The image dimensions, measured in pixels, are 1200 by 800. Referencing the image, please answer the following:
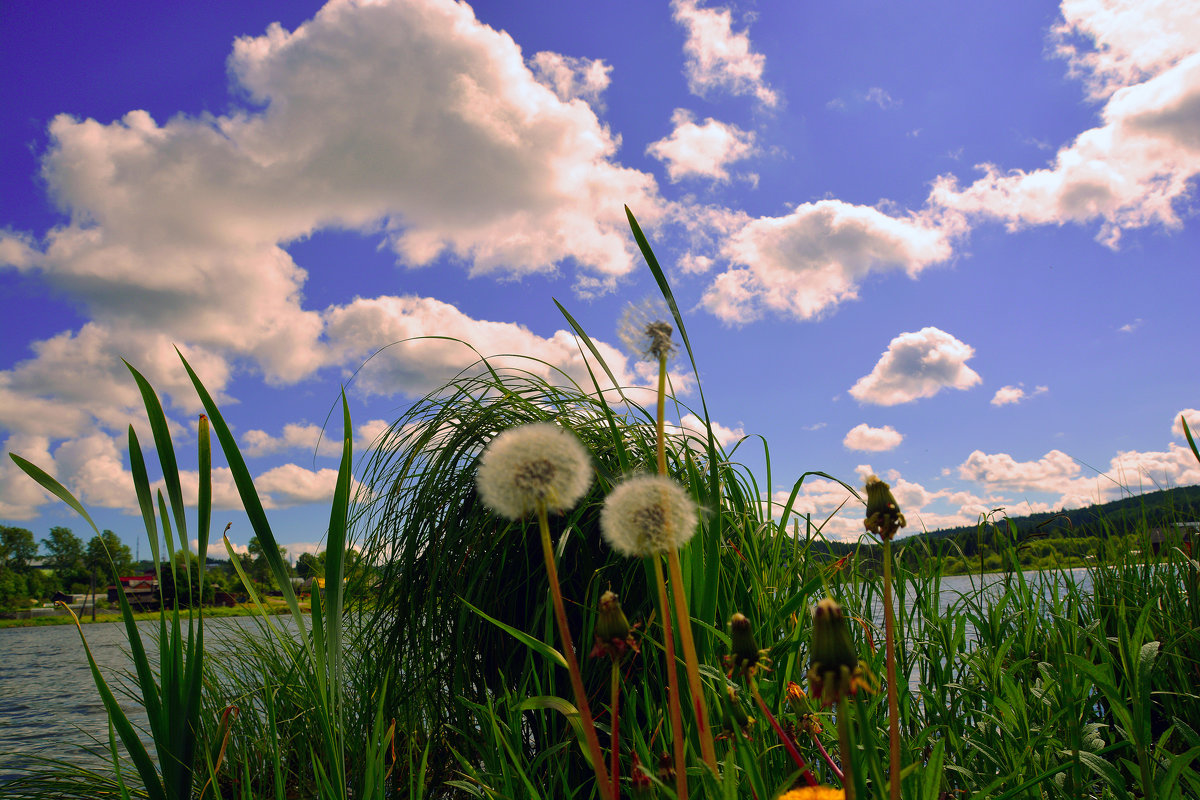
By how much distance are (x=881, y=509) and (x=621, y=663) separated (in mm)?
574

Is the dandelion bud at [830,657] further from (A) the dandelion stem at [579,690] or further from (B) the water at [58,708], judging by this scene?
(B) the water at [58,708]

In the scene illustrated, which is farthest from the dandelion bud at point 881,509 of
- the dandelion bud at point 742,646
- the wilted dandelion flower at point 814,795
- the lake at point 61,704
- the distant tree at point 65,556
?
the distant tree at point 65,556

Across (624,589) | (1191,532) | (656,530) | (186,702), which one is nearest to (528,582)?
(624,589)

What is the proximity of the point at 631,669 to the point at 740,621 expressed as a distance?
132 centimetres

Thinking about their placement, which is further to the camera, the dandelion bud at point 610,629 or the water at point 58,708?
the water at point 58,708

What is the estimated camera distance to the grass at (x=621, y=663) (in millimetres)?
1285

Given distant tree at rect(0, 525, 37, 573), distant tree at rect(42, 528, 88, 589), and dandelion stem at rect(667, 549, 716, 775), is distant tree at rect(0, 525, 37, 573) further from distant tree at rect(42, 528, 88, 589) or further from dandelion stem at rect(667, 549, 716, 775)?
dandelion stem at rect(667, 549, 716, 775)

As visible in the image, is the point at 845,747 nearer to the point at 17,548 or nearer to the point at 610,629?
the point at 610,629

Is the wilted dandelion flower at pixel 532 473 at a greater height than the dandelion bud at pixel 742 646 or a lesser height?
greater

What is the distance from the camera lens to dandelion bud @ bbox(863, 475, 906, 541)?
821 millimetres

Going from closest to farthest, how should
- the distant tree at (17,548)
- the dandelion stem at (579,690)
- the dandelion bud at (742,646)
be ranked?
the dandelion stem at (579,690)
the dandelion bud at (742,646)
the distant tree at (17,548)

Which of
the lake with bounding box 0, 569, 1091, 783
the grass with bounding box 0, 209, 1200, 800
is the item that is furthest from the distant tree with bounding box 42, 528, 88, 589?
the grass with bounding box 0, 209, 1200, 800

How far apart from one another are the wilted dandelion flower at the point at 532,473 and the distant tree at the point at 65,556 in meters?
99.7

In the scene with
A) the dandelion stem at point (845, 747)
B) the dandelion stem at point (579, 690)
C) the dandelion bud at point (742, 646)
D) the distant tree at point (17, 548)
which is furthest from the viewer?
the distant tree at point (17, 548)
